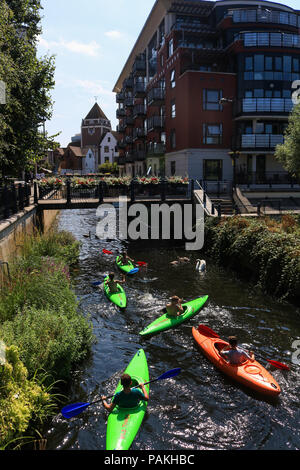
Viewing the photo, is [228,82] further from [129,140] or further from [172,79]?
[129,140]

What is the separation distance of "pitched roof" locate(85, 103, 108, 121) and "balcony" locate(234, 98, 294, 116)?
85.5 metres

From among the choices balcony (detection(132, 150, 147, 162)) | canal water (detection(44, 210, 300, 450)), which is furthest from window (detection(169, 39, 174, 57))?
canal water (detection(44, 210, 300, 450))

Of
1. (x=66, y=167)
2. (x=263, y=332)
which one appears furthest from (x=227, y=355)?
(x=66, y=167)

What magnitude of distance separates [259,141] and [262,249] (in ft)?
71.4

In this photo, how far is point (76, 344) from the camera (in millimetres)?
8320

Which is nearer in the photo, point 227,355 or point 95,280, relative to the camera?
point 227,355

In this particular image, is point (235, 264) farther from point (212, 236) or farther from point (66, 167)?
point (66, 167)

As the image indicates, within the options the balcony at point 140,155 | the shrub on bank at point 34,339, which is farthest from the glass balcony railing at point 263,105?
the shrub on bank at point 34,339

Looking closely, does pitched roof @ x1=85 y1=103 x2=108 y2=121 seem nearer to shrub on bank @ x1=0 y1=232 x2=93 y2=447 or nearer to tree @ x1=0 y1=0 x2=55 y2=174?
tree @ x1=0 y1=0 x2=55 y2=174

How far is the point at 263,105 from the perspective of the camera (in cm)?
3422

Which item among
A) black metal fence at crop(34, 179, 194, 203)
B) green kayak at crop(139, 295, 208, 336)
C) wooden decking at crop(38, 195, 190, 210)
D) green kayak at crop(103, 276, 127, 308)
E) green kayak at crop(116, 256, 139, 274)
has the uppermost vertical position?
black metal fence at crop(34, 179, 194, 203)

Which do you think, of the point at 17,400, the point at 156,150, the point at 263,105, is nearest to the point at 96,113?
the point at 156,150

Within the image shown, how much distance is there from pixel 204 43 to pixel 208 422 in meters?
38.7

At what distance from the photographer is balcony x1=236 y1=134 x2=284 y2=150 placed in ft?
112
